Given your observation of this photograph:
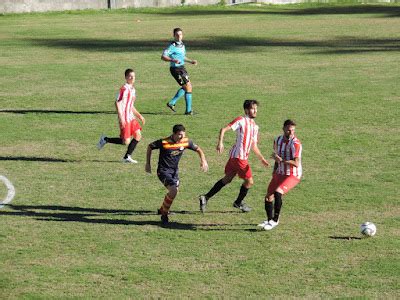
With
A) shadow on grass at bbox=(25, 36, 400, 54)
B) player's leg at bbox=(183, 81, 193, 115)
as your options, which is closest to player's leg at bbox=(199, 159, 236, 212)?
player's leg at bbox=(183, 81, 193, 115)

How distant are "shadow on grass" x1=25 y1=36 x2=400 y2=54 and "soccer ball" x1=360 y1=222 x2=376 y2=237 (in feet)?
77.3

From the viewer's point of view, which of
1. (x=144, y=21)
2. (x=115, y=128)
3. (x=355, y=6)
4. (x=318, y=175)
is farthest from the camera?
(x=355, y=6)

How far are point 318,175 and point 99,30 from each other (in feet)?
88.8

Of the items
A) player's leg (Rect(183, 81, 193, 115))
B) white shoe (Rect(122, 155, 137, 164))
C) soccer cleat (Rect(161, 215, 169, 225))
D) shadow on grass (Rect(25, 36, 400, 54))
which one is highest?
shadow on grass (Rect(25, 36, 400, 54))

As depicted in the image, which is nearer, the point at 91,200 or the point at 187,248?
the point at 187,248

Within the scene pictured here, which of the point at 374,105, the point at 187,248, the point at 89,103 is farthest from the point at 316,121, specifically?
the point at 187,248

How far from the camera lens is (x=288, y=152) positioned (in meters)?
15.8

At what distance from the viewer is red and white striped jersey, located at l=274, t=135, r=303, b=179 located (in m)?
15.7

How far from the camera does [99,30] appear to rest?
4494cm

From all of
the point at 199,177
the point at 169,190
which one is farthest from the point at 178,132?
the point at 199,177

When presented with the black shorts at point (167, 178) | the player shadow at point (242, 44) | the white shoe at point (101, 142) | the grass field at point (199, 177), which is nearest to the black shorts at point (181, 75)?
the grass field at point (199, 177)

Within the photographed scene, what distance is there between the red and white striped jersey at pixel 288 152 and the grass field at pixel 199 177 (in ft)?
3.29

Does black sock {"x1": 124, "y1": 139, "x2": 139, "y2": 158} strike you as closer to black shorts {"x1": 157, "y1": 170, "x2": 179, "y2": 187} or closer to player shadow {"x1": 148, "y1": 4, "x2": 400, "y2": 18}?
black shorts {"x1": 157, "y1": 170, "x2": 179, "y2": 187}

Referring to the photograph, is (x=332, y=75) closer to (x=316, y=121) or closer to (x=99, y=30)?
(x=316, y=121)
